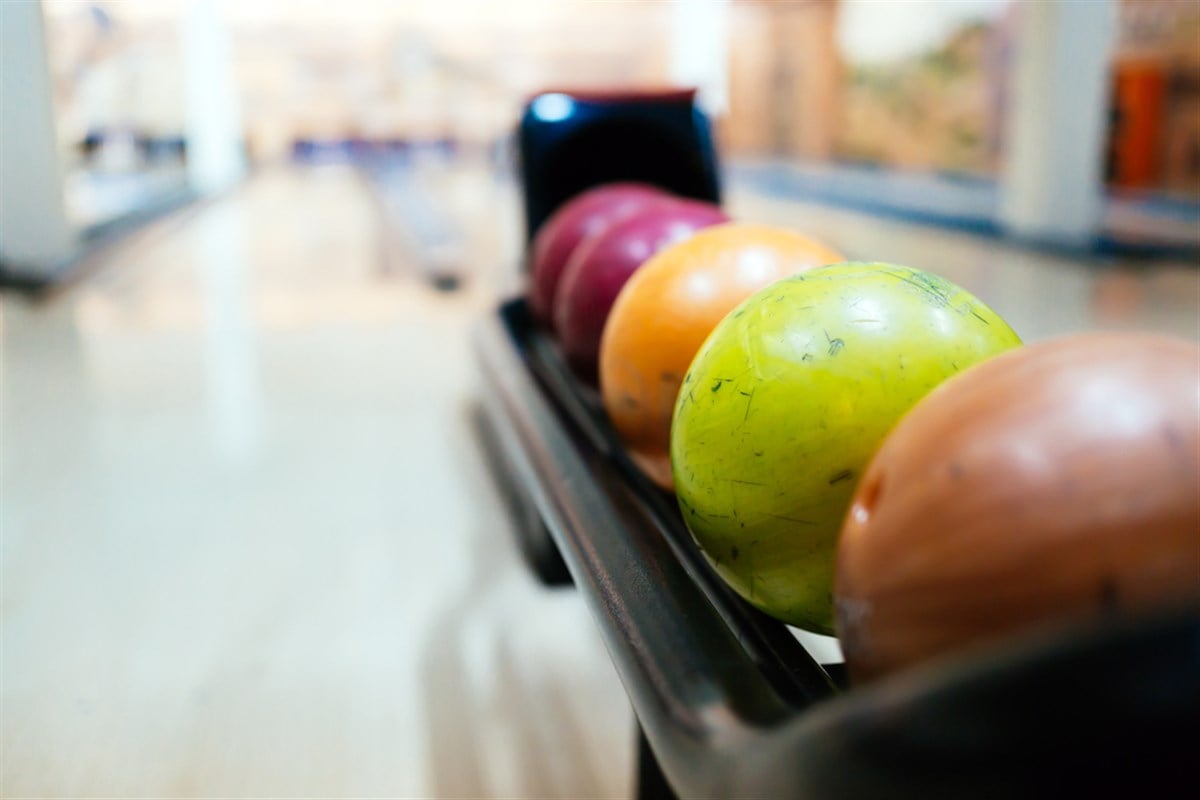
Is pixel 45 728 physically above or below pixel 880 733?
below

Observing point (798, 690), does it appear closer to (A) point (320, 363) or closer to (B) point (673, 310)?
(B) point (673, 310)

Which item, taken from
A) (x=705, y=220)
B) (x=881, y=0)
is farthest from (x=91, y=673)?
(x=881, y=0)

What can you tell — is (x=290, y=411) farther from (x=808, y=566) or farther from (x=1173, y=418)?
(x=1173, y=418)

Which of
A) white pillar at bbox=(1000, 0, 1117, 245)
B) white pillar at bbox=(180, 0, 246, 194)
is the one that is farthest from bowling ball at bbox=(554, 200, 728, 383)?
white pillar at bbox=(180, 0, 246, 194)

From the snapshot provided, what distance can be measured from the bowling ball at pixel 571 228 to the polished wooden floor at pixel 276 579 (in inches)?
12.4

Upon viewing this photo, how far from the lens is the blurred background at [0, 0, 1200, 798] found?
3.24ft

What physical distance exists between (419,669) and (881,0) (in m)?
9.10

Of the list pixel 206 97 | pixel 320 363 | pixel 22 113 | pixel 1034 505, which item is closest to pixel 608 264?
pixel 22 113

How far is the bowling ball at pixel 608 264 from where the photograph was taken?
1385mm

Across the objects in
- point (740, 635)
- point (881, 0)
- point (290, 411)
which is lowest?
point (290, 411)

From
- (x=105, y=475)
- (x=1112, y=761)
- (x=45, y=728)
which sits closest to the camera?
(x=1112, y=761)

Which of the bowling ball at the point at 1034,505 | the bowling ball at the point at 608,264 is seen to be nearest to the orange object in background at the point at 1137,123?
the bowling ball at the point at 608,264

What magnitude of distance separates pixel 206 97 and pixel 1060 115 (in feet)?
18.5

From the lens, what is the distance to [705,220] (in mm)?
1421
